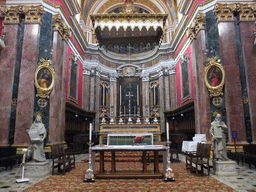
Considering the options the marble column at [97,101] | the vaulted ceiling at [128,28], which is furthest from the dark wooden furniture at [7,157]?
the marble column at [97,101]

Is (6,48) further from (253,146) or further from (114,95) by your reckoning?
(253,146)

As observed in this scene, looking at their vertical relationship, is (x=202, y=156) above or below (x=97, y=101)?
below

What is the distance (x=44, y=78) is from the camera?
29.6ft

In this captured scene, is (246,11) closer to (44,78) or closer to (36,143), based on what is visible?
(44,78)

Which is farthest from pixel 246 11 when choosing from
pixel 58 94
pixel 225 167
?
pixel 58 94

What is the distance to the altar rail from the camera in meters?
11.0

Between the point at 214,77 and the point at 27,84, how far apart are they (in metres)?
7.56

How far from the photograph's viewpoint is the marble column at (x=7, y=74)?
334 inches

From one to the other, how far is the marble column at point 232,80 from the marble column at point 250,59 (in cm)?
34

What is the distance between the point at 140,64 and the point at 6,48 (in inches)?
419

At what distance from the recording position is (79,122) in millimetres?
13602

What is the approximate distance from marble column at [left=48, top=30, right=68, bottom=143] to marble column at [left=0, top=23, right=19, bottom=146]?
1566 mm

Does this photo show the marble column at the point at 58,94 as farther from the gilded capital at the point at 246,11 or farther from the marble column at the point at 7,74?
the gilded capital at the point at 246,11

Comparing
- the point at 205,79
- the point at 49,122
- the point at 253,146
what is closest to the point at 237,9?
the point at 205,79
